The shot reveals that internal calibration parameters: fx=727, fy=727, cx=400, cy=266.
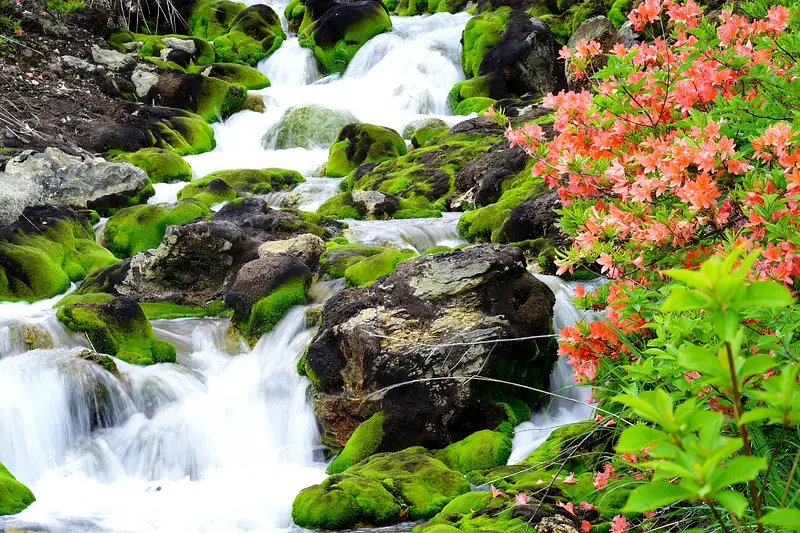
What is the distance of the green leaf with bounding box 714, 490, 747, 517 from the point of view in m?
1.14

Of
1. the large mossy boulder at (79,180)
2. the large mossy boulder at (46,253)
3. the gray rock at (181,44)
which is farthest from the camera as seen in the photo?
the gray rock at (181,44)

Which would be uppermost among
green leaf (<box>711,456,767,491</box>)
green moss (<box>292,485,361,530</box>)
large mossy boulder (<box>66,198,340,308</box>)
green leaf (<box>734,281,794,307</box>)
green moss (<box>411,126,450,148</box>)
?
green leaf (<box>734,281,794,307</box>)

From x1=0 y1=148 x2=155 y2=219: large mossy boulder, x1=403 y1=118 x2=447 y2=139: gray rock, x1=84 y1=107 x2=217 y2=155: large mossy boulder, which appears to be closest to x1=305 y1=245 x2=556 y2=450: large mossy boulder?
x1=0 y1=148 x2=155 y2=219: large mossy boulder

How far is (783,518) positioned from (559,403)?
22.1 feet

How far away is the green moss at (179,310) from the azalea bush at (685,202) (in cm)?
714

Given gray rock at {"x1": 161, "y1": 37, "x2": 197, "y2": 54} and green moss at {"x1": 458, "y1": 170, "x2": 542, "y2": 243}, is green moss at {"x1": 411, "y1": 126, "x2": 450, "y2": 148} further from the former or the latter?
gray rock at {"x1": 161, "y1": 37, "x2": 197, "y2": 54}

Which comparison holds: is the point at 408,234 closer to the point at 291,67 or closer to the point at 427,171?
the point at 427,171

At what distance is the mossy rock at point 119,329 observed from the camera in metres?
8.80

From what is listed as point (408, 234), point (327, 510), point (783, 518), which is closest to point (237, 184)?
point (408, 234)

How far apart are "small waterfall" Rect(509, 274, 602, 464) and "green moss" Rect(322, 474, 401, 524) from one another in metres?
1.34

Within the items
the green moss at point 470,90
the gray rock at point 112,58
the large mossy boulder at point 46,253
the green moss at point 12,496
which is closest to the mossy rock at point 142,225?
the large mossy boulder at point 46,253

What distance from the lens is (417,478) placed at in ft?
19.0

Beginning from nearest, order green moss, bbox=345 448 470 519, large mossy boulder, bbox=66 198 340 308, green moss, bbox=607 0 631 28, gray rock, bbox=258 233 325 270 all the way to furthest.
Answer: green moss, bbox=345 448 470 519 → gray rock, bbox=258 233 325 270 → large mossy boulder, bbox=66 198 340 308 → green moss, bbox=607 0 631 28

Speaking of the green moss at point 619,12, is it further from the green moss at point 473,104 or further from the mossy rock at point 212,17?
the mossy rock at point 212,17
